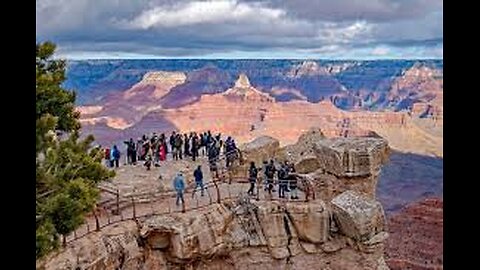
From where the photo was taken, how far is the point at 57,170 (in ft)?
16.6

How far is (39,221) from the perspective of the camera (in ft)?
15.5

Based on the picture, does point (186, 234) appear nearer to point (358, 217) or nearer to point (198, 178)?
point (198, 178)

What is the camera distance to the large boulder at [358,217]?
973cm

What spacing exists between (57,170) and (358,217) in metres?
5.62

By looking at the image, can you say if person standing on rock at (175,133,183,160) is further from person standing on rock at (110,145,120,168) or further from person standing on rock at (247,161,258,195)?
person standing on rock at (247,161,258,195)

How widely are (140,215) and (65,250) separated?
2065mm

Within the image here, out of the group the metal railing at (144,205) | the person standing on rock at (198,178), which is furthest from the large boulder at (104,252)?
the person standing on rock at (198,178)

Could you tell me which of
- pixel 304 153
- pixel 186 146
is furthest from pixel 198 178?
pixel 304 153

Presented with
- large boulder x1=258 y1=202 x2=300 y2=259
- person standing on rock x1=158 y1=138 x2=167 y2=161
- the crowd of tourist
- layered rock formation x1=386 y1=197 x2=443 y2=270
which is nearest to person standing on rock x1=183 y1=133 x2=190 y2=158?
the crowd of tourist

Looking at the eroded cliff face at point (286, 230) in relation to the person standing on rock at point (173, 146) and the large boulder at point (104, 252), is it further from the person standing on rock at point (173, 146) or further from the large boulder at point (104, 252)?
the person standing on rock at point (173, 146)

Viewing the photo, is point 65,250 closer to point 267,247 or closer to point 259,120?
point 267,247

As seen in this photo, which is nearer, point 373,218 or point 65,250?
point 65,250
